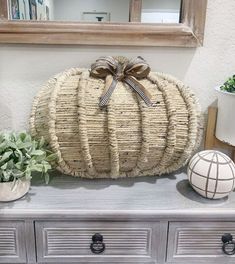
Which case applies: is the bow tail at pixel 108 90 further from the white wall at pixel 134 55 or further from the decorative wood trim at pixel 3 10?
the decorative wood trim at pixel 3 10

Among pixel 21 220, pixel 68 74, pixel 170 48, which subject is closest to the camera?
pixel 21 220

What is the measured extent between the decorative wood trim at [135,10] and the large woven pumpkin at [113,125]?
0.21 metres

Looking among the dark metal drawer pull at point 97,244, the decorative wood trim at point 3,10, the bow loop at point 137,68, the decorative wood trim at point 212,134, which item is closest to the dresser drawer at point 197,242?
the dark metal drawer pull at point 97,244

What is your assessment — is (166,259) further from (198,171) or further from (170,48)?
(170,48)

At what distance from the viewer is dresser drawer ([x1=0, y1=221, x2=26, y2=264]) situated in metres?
0.71

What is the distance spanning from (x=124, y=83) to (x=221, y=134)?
0.34 meters

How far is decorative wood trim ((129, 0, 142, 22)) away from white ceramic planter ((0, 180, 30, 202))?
57 cm

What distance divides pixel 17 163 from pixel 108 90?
29 centimetres

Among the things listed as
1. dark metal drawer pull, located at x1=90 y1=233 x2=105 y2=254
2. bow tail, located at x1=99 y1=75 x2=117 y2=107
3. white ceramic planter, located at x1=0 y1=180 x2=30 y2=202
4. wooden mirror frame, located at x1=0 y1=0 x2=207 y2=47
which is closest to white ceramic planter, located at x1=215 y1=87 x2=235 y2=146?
wooden mirror frame, located at x1=0 y1=0 x2=207 y2=47

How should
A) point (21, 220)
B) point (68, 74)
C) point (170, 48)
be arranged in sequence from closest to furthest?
point (21, 220), point (68, 74), point (170, 48)

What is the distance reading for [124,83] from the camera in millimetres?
793

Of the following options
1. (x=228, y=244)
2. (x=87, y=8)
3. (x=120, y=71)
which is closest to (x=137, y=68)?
(x=120, y=71)

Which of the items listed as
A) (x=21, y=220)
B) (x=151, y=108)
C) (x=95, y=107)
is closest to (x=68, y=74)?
(x=95, y=107)

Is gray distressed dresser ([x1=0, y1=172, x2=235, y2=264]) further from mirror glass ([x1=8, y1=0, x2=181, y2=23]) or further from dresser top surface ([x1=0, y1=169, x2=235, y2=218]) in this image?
mirror glass ([x1=8, y1=0, x2=181, y2=23])
